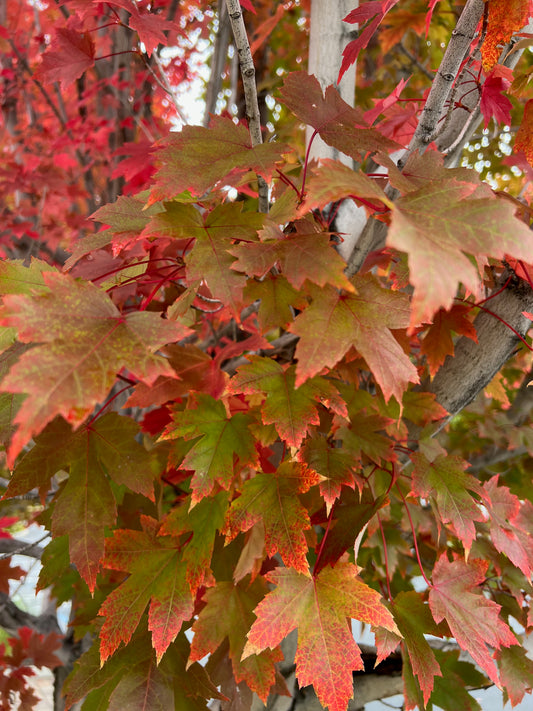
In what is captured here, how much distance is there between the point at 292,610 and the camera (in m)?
0.63

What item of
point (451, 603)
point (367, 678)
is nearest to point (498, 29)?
point (451, 603)

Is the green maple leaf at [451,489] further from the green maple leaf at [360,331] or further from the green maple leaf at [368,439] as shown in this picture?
the green maple leaf at [360,331]

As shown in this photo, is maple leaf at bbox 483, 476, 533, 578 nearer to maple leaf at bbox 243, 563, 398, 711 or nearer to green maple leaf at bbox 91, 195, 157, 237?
maple leaf at bbox 243, 563, 398, 711

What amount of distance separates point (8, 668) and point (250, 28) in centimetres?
263

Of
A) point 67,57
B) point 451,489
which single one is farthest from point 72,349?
point 67,57

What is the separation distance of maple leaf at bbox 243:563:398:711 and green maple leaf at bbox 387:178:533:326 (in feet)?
1.22

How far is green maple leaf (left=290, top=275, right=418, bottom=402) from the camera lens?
1.68 feet

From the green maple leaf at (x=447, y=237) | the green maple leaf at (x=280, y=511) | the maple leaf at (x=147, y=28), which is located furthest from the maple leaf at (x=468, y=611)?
the maple leaf at (x=147, y=28)

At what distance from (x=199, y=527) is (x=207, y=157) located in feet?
1.50

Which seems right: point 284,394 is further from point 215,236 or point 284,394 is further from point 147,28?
point 147,28

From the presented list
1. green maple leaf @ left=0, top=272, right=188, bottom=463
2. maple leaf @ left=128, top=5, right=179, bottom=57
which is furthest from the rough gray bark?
maple leaf @ left=128, top=5, right=179, bottom=57

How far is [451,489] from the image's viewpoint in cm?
75

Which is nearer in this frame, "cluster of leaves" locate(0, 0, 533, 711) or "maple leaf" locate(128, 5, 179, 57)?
"cluster of leaves" locate(0, 0, 533, 711)

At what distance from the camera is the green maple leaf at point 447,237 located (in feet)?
1.26
